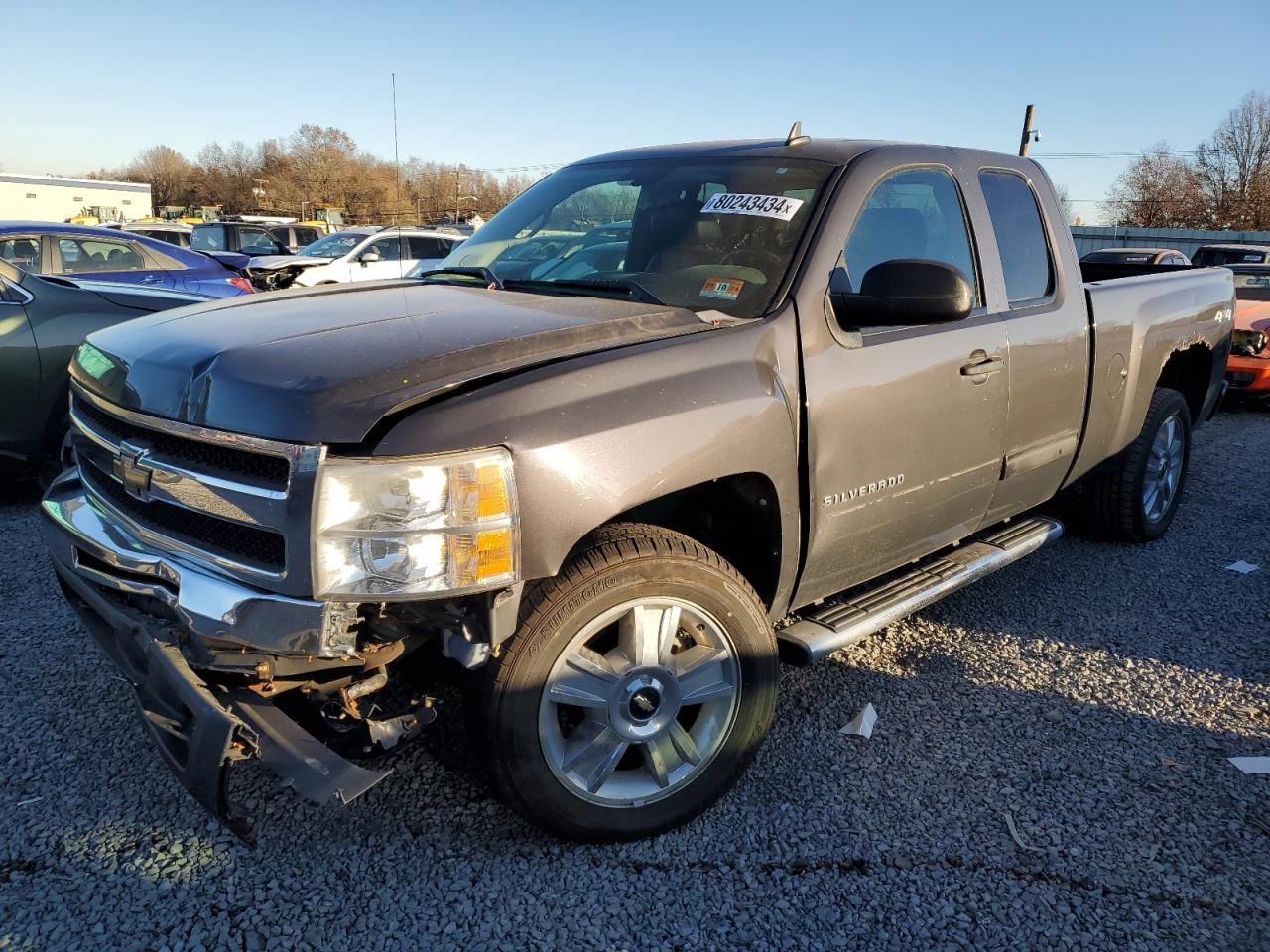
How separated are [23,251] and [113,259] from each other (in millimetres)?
937

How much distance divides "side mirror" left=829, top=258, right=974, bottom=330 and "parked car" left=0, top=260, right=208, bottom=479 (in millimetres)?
3960

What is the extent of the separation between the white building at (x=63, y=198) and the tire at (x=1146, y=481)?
2481 inches

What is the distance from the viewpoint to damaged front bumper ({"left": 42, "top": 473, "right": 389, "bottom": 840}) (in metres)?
2.04

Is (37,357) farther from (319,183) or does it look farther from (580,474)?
(319,183)

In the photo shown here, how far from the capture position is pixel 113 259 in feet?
30.0

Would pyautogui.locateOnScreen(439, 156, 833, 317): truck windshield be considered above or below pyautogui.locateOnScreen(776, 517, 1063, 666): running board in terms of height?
above

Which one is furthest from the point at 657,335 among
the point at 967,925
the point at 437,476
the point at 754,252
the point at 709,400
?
the point at 967,925

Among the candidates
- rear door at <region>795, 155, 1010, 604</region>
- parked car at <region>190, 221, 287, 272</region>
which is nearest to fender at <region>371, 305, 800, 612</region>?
rear door at <region>795, 155, 1010, 604</region>

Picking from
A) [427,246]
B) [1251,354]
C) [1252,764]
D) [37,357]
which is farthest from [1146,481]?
[427,246]

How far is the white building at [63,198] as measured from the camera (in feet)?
191

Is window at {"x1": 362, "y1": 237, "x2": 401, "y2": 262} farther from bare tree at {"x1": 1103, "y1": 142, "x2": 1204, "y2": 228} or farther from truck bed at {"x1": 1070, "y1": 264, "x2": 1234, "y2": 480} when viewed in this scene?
bare tree at {"x1": 1103, "y1": 142, "x2": 1204, "y2": 228}

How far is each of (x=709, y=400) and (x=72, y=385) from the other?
213 cm

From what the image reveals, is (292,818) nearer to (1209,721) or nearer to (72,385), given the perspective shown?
(72,385)

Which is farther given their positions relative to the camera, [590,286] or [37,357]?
[37,357]
